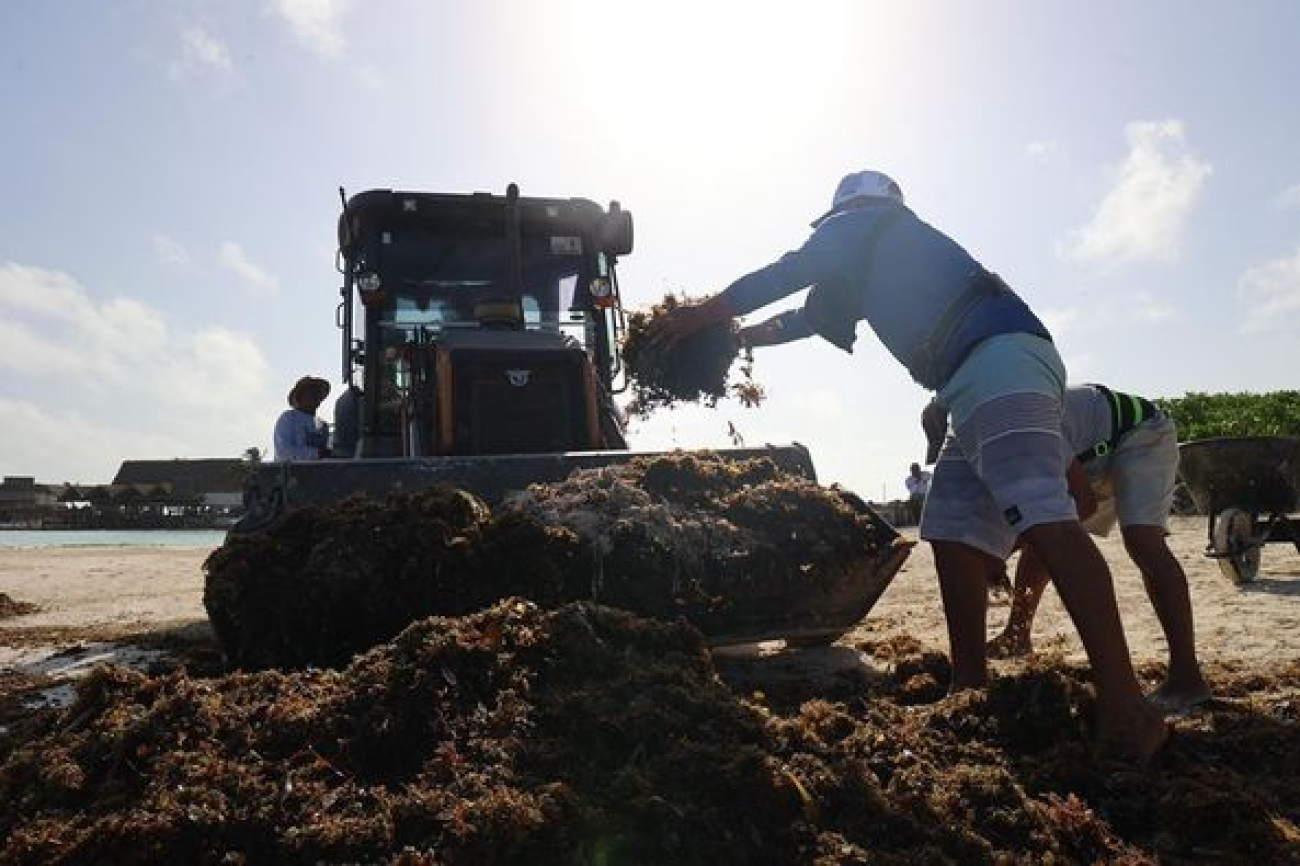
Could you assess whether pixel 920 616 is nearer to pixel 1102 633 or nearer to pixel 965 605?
pixel 965 605

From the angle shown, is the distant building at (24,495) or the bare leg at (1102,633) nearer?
the bare leg at (1102,633)

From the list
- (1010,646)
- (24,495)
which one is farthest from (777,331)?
(24,495)

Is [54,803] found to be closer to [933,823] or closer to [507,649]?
[507,649]

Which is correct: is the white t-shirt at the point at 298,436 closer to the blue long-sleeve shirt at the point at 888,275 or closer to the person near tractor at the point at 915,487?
the blue long-sleeve shirt at the point at 888,275

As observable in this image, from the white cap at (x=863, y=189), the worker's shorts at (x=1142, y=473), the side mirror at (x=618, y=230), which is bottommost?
the worker's shorts at (x=1142, y=473)

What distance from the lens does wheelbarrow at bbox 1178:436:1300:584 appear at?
7484 mm

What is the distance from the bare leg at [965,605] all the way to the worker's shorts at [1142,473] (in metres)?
0.63

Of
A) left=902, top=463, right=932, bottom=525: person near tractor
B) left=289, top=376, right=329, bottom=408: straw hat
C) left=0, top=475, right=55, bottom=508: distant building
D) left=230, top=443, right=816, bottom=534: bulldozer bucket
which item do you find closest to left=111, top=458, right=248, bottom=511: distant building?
left=0, top=475, right=55, bottom=508: distant building

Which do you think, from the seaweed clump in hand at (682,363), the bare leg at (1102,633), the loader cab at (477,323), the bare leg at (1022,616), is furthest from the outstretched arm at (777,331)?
the loader cab at (477,323)

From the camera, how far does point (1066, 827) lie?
221cm

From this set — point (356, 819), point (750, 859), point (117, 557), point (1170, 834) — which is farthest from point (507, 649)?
point (117, 557)

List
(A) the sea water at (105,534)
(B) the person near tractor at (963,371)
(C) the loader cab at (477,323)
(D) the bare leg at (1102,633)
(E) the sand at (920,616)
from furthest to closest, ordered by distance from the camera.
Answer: (A) the sea water at (105,534)
(C) the loader cab at (477,323)
(E) the sand at (920,616)
(B) the person near tractor at (963,371)
(D) the bare leg at (1102,633)

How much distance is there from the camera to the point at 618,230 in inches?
299

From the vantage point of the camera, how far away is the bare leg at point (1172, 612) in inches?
139
